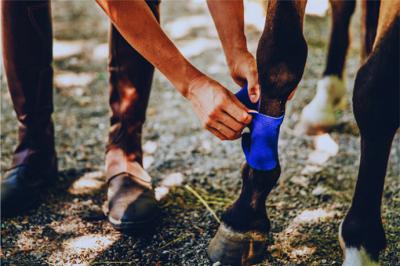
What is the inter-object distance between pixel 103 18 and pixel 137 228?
2.66m

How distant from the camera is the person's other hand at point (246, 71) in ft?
5.30

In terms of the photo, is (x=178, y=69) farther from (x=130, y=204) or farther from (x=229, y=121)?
(x=130, y=204)

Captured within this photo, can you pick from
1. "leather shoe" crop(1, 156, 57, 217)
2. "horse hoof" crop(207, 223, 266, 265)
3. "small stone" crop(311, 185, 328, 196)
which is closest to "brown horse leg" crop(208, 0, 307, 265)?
"horse hoof" crop(207, 223, 266, 265)

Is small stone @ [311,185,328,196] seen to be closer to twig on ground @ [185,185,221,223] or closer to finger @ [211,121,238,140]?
twig on ground @ [185,185,221,223]

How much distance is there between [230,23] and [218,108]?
379 millimetres

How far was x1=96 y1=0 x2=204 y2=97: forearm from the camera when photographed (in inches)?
57.3

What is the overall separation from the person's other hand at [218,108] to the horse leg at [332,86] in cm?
109

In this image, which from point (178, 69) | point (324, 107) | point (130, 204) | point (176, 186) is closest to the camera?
point (178, 69)

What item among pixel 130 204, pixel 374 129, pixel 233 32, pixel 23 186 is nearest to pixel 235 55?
pixel 233 32

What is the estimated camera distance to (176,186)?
217 centimetres

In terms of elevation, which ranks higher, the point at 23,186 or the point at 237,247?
the point at 237,247

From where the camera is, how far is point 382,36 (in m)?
1.37

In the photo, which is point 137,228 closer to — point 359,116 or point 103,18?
point 359,116

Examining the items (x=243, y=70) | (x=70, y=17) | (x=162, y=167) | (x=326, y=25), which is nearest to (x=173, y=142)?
(x=162, y=167)
